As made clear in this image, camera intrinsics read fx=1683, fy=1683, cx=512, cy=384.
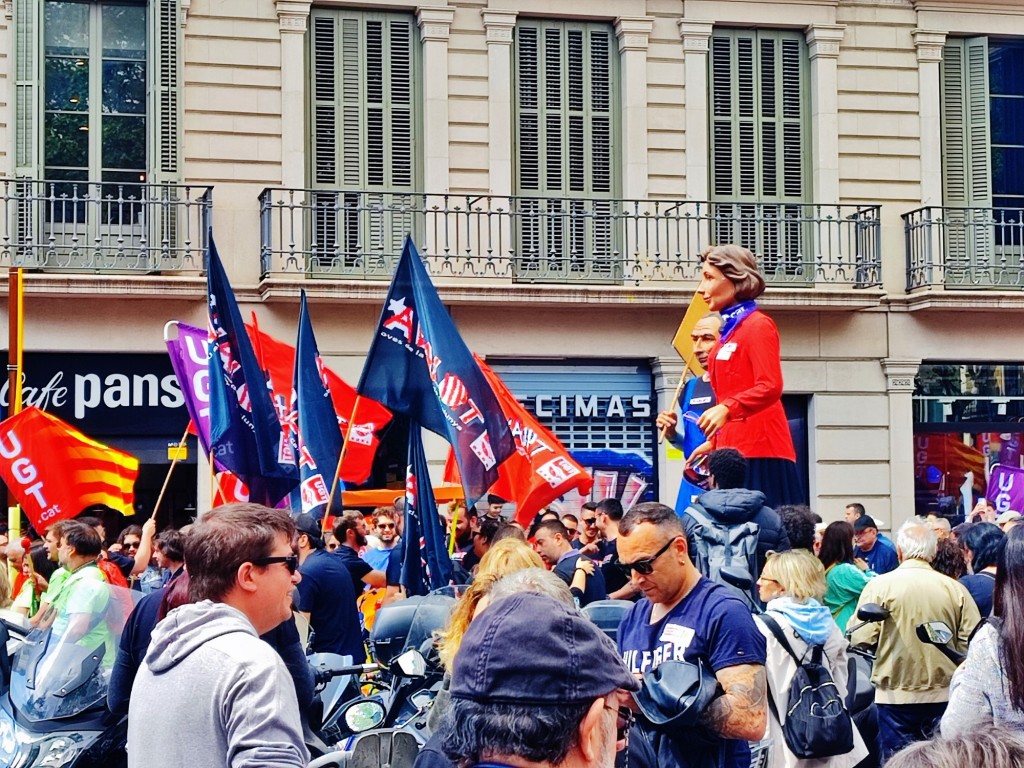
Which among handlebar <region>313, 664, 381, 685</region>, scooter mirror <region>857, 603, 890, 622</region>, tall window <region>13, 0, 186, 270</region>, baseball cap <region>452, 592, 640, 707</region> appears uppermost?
tall window <region>13, 0, 186, 270</region>

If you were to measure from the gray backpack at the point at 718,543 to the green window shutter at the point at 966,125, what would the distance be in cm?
1490

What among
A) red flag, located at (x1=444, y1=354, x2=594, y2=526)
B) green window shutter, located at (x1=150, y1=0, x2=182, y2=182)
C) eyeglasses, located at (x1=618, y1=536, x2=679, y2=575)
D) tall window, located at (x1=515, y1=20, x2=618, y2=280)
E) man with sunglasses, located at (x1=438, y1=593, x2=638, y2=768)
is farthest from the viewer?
tall window, located at (x1=515, y1=20, x2=618, y2=280)

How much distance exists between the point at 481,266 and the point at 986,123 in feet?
21.8

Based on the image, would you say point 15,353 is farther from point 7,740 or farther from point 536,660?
point 536,660

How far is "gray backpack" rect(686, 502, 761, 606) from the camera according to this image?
6.57 meters

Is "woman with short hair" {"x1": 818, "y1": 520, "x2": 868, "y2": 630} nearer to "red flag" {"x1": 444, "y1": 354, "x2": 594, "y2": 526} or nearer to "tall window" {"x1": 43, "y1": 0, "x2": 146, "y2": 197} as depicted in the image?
"red flag" {"x1": 444, "y1": 354, "x2": 594, "y2": 526}

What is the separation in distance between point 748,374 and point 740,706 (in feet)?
14.1

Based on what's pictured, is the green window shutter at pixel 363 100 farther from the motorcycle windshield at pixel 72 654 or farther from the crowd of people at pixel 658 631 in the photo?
the motorcycle windshield at pixel 72 654

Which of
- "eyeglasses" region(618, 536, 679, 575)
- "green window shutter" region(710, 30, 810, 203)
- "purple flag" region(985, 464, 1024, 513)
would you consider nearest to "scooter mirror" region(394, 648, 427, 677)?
"eyeglasses" region(618, 536, 679, 575)

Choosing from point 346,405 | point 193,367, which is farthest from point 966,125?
point 193,367

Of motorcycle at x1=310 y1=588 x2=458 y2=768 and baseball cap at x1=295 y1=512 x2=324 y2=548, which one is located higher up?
baseball cap at x1=295 y1=512 x2=324 y2=548

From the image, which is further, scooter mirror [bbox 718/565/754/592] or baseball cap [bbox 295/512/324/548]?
baseball cap [bbox 295/512/324/548]

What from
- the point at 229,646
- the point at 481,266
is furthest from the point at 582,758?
the point at 481,266

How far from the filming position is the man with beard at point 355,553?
419 inches
